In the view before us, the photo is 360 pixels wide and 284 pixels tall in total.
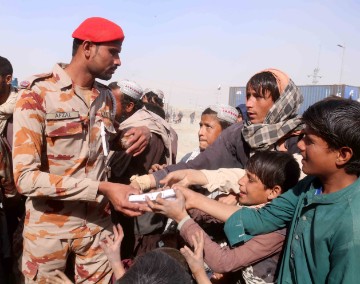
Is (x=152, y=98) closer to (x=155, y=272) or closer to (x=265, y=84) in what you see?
(x=265, y=84)

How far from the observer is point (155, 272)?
4.75 ft

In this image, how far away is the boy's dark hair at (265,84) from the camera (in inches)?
111

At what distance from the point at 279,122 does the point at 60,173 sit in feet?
5.44

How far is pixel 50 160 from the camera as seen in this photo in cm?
241

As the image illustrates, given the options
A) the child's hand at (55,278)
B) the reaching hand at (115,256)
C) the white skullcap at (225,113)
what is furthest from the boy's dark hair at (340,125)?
the white skullcap at (225,113)

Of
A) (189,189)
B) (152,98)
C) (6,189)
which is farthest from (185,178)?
(152,98)

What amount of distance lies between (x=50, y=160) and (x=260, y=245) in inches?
57.6

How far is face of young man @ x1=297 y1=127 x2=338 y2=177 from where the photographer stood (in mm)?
1725

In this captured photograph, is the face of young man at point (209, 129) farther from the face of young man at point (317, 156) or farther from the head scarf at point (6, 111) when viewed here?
the face of young man at point (317, 156)

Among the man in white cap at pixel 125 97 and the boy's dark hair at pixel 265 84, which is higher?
the boy's dark hair at pixel 265 84

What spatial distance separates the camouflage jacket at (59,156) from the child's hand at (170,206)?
0.37m

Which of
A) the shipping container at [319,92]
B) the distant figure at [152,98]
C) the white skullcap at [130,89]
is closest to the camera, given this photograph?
the white skullcap at [130,89]

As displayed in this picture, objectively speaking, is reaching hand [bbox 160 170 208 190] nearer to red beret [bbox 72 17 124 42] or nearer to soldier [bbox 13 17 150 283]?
soldier [bbox 13 17 150 283]

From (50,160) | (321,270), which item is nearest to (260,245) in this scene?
(321,270)
